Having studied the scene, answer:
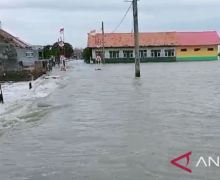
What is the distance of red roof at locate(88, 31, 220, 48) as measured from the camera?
88.1m

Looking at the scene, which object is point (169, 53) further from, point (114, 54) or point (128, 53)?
point (114, 54)

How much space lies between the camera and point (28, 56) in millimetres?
58656

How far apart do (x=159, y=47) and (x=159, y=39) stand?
7.70 feet

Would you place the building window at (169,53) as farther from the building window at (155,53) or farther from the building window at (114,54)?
the building window at (114,54)

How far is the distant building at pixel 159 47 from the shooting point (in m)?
87.4

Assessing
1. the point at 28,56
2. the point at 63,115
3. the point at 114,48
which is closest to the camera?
the point at 63,115

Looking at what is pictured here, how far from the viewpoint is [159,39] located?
3521 inches

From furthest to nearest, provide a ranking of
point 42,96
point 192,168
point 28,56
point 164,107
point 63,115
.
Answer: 1. point 28,56
2. point 42,96
3. point 164,107
4. point 63,115
5. point 192,168

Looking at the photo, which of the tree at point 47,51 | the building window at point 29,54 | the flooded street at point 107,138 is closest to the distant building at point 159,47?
the tree at point 47,51

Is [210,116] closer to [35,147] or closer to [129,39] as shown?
[35,147]

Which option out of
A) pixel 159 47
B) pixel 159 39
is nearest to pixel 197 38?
pixel 159 39

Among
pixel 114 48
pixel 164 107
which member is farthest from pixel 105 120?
pixel 114 48

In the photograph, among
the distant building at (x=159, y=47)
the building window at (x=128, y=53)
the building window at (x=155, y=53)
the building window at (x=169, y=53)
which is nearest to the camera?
the distant building at (x=159, y=47)

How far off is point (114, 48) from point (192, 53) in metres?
12.4
